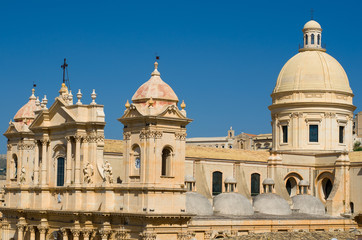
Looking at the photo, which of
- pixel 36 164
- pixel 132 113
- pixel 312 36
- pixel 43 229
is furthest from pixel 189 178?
pixel 312 36

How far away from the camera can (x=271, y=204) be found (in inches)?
2717

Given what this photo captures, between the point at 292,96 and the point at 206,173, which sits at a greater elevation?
the point at 292,96

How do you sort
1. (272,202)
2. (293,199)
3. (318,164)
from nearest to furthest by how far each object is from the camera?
(272,202)
(293,199)
(318,164)

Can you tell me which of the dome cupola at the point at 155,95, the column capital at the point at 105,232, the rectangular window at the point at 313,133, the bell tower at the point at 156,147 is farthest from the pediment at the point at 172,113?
the rectangular window at the point at 313,133

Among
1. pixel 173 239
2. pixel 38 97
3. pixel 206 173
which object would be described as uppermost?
pixel 38 97

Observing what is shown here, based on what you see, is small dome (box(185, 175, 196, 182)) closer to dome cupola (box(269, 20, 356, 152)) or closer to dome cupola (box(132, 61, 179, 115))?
dome cupola (box(132, 61, 179, 115))

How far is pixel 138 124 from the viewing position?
49.4 meters

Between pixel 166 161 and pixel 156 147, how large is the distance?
1.52 metres

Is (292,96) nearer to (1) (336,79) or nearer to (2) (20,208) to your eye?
(1) (336,79)

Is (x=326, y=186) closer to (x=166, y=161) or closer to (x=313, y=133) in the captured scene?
(x=313, y=133)

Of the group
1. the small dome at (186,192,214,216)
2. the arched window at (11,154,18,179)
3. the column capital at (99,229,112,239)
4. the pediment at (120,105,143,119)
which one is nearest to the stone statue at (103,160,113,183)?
the column capital at (99,229,112,239)

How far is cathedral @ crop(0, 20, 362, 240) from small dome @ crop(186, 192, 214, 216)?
113mm

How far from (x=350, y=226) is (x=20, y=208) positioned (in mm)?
29021

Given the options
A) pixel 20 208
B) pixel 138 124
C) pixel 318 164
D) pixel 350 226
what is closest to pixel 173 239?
pixel 138 124
